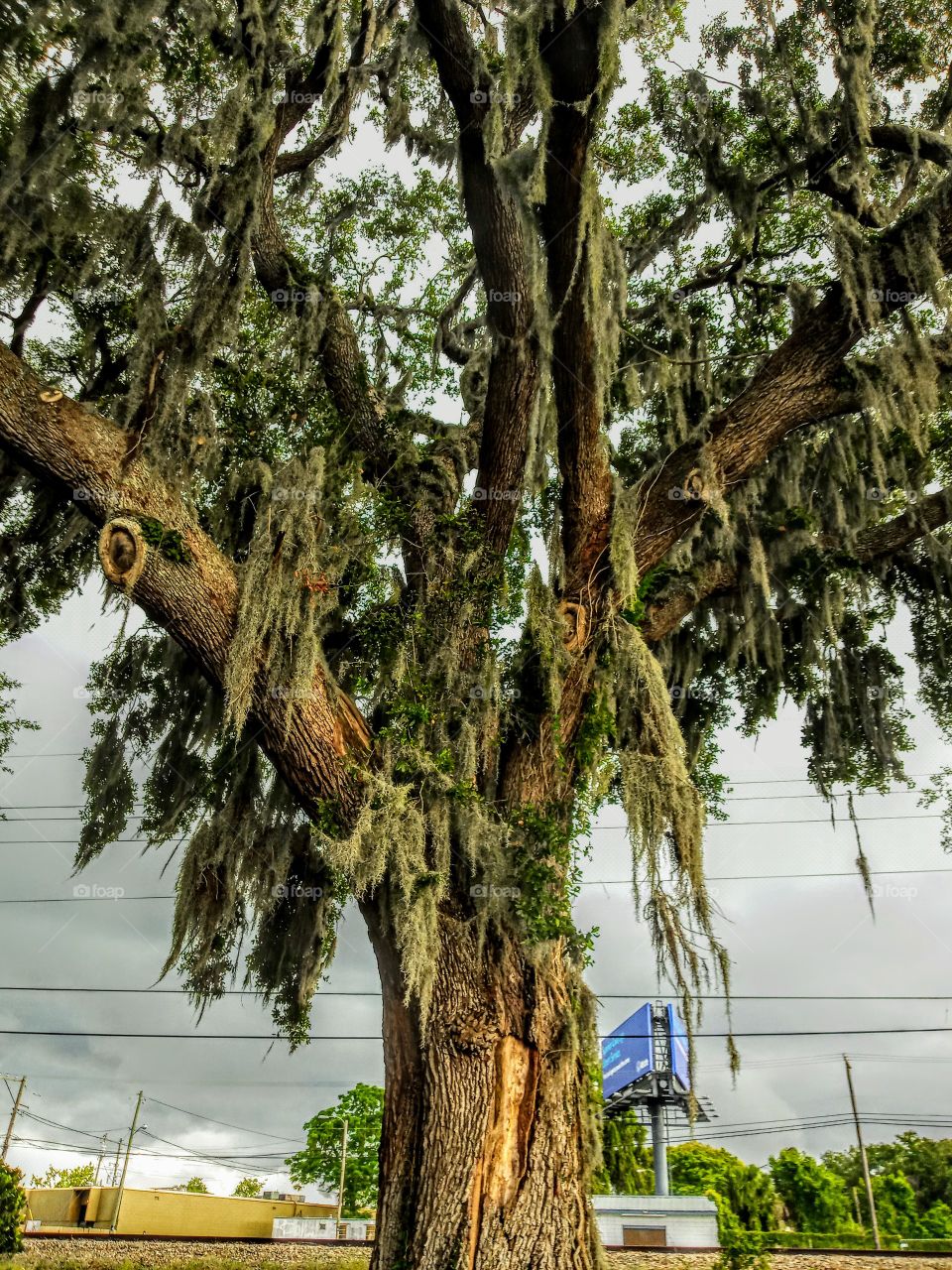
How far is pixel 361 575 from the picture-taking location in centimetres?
607

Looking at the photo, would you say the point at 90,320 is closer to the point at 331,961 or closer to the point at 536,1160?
the point at 331,961

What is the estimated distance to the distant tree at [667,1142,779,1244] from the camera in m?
21.4

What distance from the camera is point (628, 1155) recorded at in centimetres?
2403

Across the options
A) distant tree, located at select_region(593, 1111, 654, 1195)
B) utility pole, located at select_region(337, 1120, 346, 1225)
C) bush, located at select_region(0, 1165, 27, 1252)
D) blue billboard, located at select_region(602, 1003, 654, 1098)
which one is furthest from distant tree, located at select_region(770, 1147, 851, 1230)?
bush, located at select_region(0, 1165, 27, 1252)

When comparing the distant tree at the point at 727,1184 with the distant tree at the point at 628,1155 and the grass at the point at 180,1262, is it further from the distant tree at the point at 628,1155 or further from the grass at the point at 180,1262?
the grass at the point at 180,1262

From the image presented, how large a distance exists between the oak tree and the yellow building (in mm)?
22646

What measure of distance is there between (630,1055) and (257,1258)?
1495 cm

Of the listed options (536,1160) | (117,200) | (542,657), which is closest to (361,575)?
(542,657)

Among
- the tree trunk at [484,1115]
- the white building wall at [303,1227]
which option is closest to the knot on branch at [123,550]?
the tree trunk at [484,1115]

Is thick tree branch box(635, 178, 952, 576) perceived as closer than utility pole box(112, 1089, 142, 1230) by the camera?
Yes

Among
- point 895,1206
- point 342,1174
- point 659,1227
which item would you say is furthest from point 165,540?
point 895,1206

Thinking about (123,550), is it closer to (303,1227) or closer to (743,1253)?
(743,1253)

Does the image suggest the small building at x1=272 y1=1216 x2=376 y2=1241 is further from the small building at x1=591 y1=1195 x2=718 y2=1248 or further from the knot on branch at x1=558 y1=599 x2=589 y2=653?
the knot on branch at x1=558 y1=599 x2=589 y2=653

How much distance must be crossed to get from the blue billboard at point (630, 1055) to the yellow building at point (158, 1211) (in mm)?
9976
